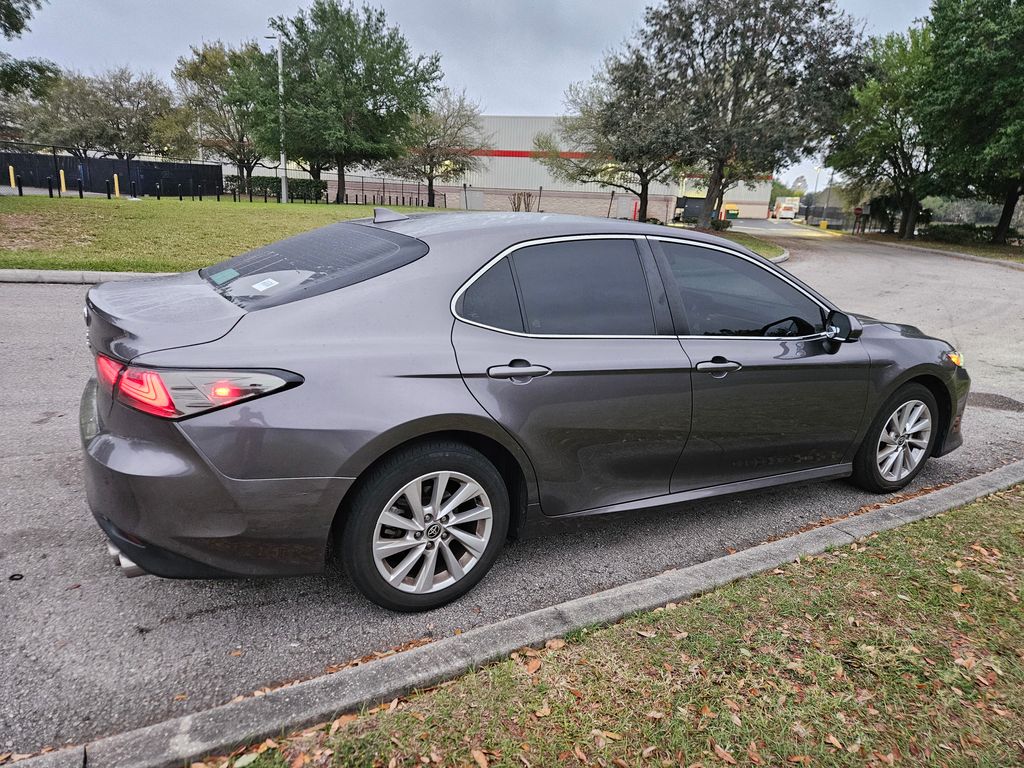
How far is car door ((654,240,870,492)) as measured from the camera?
3.37 meters

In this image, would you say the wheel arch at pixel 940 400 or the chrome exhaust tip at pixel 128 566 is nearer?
the chrome exhaust tip at pixel 128 566

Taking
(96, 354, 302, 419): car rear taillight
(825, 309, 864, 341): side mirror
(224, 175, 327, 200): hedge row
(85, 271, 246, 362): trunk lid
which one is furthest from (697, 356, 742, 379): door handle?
(224, 175, 327, 200): hedge row

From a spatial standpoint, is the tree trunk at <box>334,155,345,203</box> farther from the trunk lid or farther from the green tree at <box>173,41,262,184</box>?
the trunk lid

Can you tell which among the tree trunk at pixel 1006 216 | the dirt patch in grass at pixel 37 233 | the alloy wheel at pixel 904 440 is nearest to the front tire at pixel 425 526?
the alloy wheel at pixel 904 440

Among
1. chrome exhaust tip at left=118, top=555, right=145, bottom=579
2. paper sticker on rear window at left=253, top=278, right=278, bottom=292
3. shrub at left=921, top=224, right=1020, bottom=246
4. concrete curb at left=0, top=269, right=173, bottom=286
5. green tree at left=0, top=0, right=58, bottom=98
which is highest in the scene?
green tree at left=0, top=0, right=58, bottom=98

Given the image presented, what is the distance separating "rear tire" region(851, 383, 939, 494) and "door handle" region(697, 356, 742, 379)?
1302 mm

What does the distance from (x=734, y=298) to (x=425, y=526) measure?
6.80ft

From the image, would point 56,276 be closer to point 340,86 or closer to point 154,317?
point 154,317

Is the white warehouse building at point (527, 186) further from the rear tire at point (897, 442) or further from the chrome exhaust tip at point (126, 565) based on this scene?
the chrome exhaust tip at point (126, 565)

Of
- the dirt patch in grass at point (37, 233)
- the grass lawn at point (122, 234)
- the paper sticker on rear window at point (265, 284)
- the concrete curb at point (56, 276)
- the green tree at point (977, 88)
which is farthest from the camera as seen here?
the green tree at point (977, 88)

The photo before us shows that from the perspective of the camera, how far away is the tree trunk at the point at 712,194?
92.3 ft

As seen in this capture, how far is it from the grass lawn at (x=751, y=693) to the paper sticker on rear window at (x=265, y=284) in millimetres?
1696

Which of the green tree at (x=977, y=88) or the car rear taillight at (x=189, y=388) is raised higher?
the green tree at (x=977, y=88)

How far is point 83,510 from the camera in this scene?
3.45m
